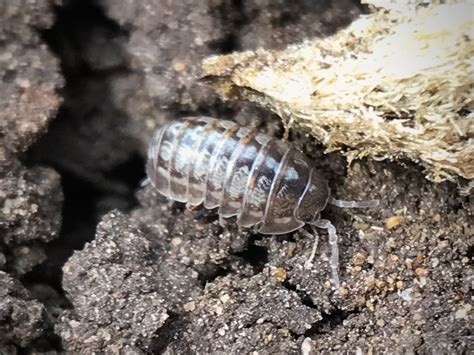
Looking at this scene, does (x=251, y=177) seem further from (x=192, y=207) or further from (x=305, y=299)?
(x=305, y=299)

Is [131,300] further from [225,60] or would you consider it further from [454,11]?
[454,11]

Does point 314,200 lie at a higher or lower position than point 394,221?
lower

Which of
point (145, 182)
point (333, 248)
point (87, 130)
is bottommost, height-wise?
point (145, 182)

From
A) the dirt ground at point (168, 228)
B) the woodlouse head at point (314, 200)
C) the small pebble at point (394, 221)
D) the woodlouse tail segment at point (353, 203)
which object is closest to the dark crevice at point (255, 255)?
the dirt ground at point (168, 228)

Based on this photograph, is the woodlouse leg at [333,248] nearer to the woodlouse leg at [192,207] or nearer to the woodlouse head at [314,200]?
the woodlouse head at [314,200]

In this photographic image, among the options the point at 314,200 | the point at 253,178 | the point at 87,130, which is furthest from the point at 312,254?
the point at 87,130

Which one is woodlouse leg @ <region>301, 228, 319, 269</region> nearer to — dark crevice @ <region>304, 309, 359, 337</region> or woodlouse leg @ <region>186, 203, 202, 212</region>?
dark crevice @ <region>304, 309, 359, 337</region>

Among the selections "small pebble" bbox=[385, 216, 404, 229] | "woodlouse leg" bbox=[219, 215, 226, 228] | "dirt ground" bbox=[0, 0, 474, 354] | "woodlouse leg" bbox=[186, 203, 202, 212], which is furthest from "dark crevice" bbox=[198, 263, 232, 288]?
"small pebble" bbox=[385, 216, 404, 229]
